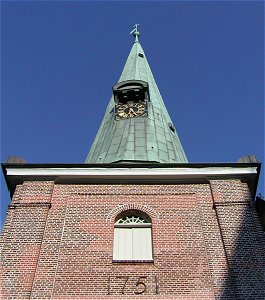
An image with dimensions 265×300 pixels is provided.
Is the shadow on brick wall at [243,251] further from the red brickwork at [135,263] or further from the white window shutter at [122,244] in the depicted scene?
the white window shutter at [122,244]

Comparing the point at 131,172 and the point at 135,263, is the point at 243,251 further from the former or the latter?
the point at 131,172

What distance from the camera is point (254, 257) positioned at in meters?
13.6

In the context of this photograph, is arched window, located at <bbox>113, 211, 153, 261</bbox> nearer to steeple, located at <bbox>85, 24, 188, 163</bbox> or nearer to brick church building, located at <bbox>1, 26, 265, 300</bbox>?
brick church building, located at <bbox>1, 26, 265, 300</bbox>

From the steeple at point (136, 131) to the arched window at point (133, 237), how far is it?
342cm

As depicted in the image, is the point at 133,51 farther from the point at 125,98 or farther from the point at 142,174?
the point at 142,174

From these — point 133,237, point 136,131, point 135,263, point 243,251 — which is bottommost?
point 135,263

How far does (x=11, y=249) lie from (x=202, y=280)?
5.06 metres

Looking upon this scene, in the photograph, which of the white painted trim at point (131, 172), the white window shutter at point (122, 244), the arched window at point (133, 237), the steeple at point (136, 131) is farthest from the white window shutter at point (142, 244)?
the steeple at point (136, 131)

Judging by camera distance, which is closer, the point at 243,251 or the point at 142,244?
the point at 243,251

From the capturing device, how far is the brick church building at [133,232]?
13.0m

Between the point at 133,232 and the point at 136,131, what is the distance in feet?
20.4

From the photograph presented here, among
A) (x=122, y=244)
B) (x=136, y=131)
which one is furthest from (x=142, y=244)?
(x=136, y=131)

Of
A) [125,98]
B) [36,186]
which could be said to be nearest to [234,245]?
[36,186]

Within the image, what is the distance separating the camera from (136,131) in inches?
802
